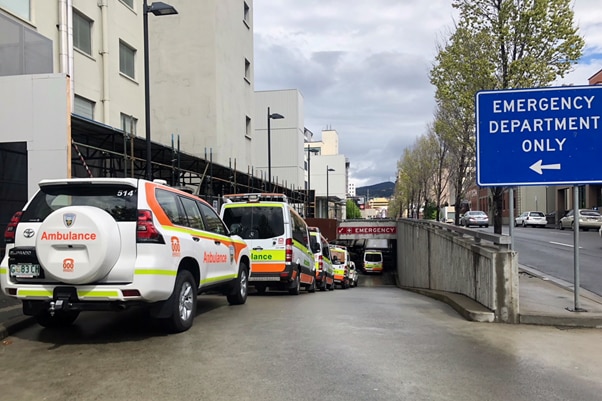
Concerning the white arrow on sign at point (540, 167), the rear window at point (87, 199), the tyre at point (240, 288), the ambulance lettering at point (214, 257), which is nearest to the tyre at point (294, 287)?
the tyre at point (240, 288)

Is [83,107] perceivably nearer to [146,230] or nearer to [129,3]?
[129,3]

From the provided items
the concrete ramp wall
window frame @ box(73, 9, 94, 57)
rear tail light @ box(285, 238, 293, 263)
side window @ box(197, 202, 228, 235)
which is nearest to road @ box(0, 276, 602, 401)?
the concrete ramp wall

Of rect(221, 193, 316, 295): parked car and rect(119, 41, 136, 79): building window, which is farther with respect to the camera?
rect(119, 41, 136, 79): building window

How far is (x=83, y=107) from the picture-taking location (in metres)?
17.5

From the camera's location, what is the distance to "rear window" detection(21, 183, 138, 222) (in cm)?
578

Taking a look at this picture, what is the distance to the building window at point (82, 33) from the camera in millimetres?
17266

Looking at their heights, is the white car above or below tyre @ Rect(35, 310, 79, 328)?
above

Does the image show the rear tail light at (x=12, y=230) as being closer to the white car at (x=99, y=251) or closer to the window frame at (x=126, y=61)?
the white car at (x=99, y=251)

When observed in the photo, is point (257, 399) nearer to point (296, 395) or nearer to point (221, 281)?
point (296, 395)

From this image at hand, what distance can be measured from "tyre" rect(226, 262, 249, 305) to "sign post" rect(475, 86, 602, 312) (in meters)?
4.44

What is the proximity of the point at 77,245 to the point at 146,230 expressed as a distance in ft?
2.42

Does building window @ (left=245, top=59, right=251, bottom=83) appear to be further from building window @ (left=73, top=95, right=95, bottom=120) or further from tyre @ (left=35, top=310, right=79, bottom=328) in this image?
tyre @ (left=35, top=310, right=79, bottom=328)

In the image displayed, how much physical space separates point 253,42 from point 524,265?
23.9 metres

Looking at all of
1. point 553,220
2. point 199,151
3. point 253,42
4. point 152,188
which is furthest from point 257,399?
point 553,220
